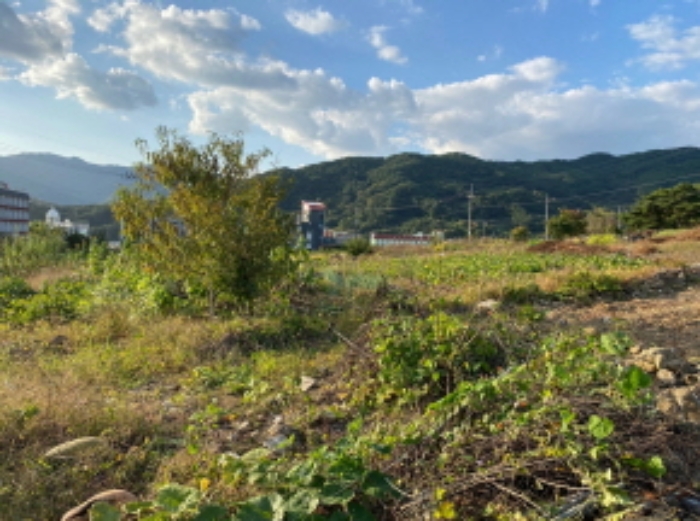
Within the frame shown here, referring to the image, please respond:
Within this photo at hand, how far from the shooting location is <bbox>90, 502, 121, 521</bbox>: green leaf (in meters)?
1.89

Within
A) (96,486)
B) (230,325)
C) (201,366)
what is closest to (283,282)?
(230,325)

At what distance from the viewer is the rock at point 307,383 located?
4.33 m

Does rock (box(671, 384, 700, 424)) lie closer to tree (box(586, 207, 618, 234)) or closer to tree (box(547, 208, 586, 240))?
tree (box(547, 208, 586, 240))

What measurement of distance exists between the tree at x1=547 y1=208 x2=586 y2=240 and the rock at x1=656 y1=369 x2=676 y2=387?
3246 cm

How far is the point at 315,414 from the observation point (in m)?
3.58

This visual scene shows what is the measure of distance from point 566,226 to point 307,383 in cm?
3301

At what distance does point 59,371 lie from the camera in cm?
463

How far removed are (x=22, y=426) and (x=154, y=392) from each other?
113 centimetres

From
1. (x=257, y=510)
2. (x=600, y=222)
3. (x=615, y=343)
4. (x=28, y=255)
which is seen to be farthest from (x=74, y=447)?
(x=600, y=222)

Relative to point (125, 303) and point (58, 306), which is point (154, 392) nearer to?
point (125, 303)

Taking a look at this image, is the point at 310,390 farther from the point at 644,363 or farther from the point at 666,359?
the point at 666,359

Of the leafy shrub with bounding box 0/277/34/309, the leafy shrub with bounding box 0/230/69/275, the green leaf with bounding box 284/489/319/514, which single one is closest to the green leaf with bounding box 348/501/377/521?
the green leaf with bounding box 284/489/319/514

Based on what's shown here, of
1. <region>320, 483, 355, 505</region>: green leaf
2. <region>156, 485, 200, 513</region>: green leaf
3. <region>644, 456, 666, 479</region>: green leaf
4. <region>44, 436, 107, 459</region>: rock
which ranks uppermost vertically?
<region>644, 456, 666, 479</region>: green leaf

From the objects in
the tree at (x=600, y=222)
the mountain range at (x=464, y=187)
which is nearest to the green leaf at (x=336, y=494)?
the tree at (x=600, y=222)
